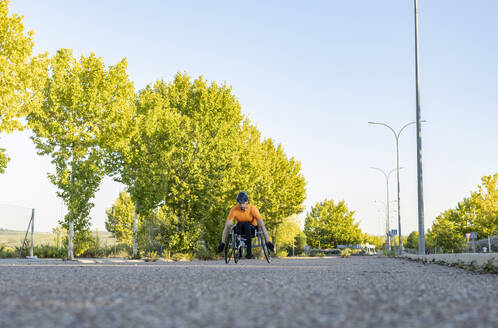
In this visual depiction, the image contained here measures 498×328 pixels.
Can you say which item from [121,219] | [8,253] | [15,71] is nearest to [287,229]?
[121,219]

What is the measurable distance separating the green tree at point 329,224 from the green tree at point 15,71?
62653 mm

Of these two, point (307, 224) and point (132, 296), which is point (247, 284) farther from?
point (307, 224)

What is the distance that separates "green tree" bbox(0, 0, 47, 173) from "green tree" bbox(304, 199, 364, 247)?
206 ft

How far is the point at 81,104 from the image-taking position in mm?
19734

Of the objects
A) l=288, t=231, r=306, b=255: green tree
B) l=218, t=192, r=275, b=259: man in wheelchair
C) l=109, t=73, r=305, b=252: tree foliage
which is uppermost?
l=109, t=73, r=305, b=252: tree foliage

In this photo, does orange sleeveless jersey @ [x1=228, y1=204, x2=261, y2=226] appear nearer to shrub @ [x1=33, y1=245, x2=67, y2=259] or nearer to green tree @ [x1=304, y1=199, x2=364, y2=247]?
shrub @ [x1=33, y1=245, x2=67, y2=259]

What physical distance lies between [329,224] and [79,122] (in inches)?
2388

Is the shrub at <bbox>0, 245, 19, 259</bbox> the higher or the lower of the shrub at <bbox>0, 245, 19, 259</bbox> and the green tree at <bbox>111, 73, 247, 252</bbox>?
the lower

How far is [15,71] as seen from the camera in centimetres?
1677

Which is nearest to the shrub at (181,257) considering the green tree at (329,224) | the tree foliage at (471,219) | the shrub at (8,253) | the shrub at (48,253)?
the shrub at (48,253)

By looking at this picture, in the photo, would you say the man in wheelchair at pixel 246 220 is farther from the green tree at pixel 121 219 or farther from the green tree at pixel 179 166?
the green tree at pixel 121 219

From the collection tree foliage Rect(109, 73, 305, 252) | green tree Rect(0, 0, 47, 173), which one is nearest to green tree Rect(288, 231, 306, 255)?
tree foliage Rect(109, 73, 305, 252)

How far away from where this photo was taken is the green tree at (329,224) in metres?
75.6

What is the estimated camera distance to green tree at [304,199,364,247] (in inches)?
2975
